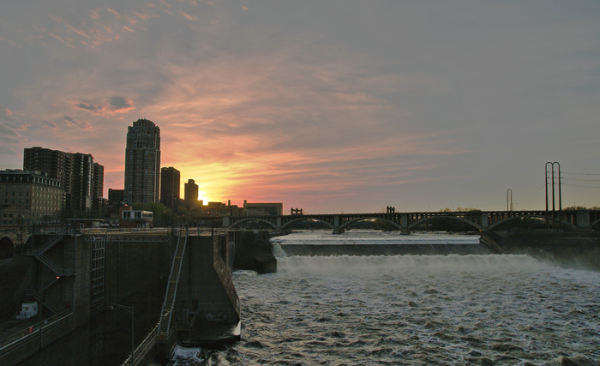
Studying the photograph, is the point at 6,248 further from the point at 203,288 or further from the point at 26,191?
the point at 26,191

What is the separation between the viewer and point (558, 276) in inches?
1836

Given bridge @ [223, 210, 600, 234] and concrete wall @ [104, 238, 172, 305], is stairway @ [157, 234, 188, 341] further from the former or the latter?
bridge @ [223, 210, 600, 234]

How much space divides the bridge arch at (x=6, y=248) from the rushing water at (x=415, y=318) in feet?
93.7

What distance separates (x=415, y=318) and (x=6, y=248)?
49930 mm

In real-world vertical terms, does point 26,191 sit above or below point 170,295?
above

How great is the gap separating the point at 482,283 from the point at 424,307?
600 inches

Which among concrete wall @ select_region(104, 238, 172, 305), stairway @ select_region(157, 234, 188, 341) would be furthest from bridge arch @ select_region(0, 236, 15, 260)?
stairway @ select_region(157, 234, 188, 341)

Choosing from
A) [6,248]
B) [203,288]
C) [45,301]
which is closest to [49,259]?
[45,301]

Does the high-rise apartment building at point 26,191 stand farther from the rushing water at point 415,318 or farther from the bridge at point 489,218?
the rushing water at point 415,318

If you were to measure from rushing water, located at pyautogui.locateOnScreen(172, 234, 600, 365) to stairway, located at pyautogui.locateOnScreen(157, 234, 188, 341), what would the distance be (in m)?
1.61

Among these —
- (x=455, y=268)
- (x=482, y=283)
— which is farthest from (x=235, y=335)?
(x=455, y=268)

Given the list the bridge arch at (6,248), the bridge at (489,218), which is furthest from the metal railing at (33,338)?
the bridge at (489,218)

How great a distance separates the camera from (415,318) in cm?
2861

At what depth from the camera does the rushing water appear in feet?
70.5
